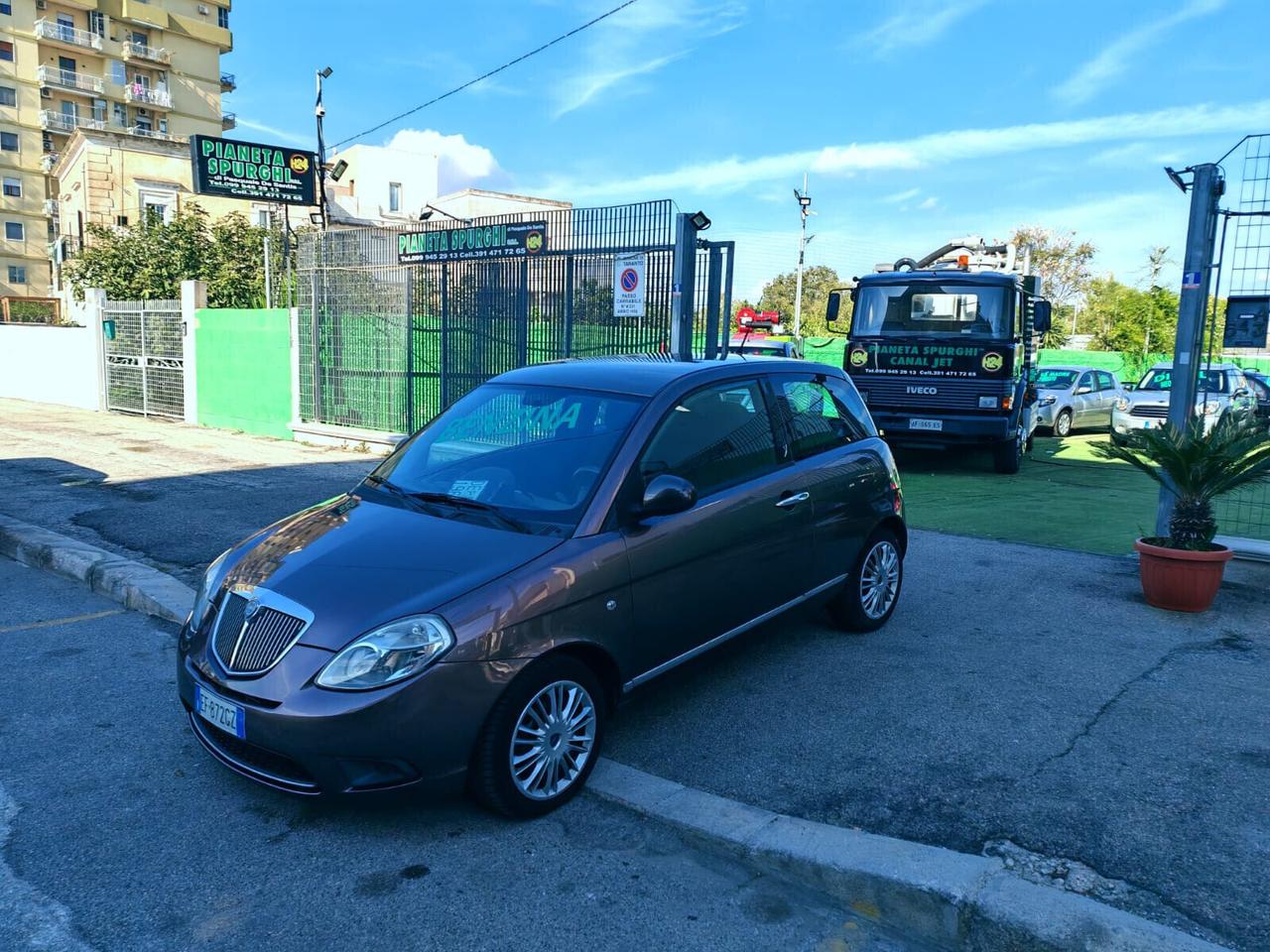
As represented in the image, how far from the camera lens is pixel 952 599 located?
6.57 m

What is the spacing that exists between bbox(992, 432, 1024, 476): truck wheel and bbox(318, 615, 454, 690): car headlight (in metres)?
11.5

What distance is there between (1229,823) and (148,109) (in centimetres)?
7937

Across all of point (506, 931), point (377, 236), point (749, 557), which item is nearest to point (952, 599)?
point (749, 557)

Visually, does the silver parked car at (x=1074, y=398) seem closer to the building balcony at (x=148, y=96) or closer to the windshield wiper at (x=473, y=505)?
the windshield wiper at (x=473, y=505)

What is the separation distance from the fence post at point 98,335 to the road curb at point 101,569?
13774 millimetres

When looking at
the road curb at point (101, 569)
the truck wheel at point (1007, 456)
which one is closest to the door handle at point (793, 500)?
the road curb at point (101, 569)

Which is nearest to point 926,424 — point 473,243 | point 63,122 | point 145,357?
point 473,243

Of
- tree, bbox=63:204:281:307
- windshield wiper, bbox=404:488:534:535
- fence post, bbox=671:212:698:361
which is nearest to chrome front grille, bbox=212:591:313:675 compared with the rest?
windshield wiper, bbox=404:488:534:535

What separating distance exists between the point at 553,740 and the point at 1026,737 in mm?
2192

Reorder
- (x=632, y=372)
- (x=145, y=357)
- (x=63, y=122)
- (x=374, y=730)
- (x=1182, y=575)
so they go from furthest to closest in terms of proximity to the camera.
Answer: (x=63, y=122)
(x=145, y=357)
(x=1182, y=575)
(x=632, y=372)
(x=374, y=730)

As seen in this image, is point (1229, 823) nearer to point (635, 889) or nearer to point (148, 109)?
point (635, 889)

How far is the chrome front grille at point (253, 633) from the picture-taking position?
11.3 feet

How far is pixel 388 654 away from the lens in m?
3.31

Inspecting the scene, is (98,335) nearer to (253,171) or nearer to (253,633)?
(253,171)
